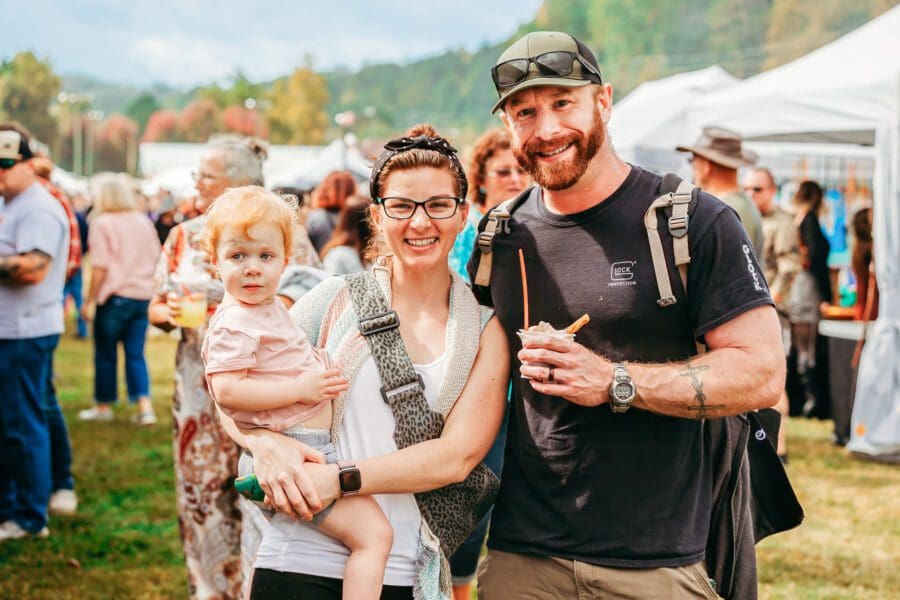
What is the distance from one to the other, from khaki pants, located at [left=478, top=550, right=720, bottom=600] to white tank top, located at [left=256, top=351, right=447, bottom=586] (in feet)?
1.00

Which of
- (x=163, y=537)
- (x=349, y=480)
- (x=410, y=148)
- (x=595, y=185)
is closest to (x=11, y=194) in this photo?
(x=163, y=537)

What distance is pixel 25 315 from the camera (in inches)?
226

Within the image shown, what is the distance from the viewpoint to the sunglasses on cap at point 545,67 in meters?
2.53

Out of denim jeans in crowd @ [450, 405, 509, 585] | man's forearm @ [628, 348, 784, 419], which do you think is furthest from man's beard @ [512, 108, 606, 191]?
denim jeans in crowd @ [450, 405, 509, 585]

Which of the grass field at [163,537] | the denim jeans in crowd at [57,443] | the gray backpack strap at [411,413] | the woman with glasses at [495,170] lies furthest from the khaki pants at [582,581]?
the denim jeans in crowd at [57,443]

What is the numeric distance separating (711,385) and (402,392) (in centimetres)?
73

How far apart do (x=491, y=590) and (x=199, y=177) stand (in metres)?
2.33

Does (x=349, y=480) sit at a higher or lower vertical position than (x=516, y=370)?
lower

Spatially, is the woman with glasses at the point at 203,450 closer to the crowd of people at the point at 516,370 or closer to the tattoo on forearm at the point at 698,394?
the crowd of people at the point at 516,370

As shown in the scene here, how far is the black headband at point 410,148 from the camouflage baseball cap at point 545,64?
0.20 metres

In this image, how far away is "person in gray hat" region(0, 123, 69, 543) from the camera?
18.5 ft

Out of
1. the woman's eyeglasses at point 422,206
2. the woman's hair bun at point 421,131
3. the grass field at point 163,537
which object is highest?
the woman's hair bun at point 421,131

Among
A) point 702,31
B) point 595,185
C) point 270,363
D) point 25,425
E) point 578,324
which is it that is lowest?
point 25,425

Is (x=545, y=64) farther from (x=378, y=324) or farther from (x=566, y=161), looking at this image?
(x=378, y=324)
